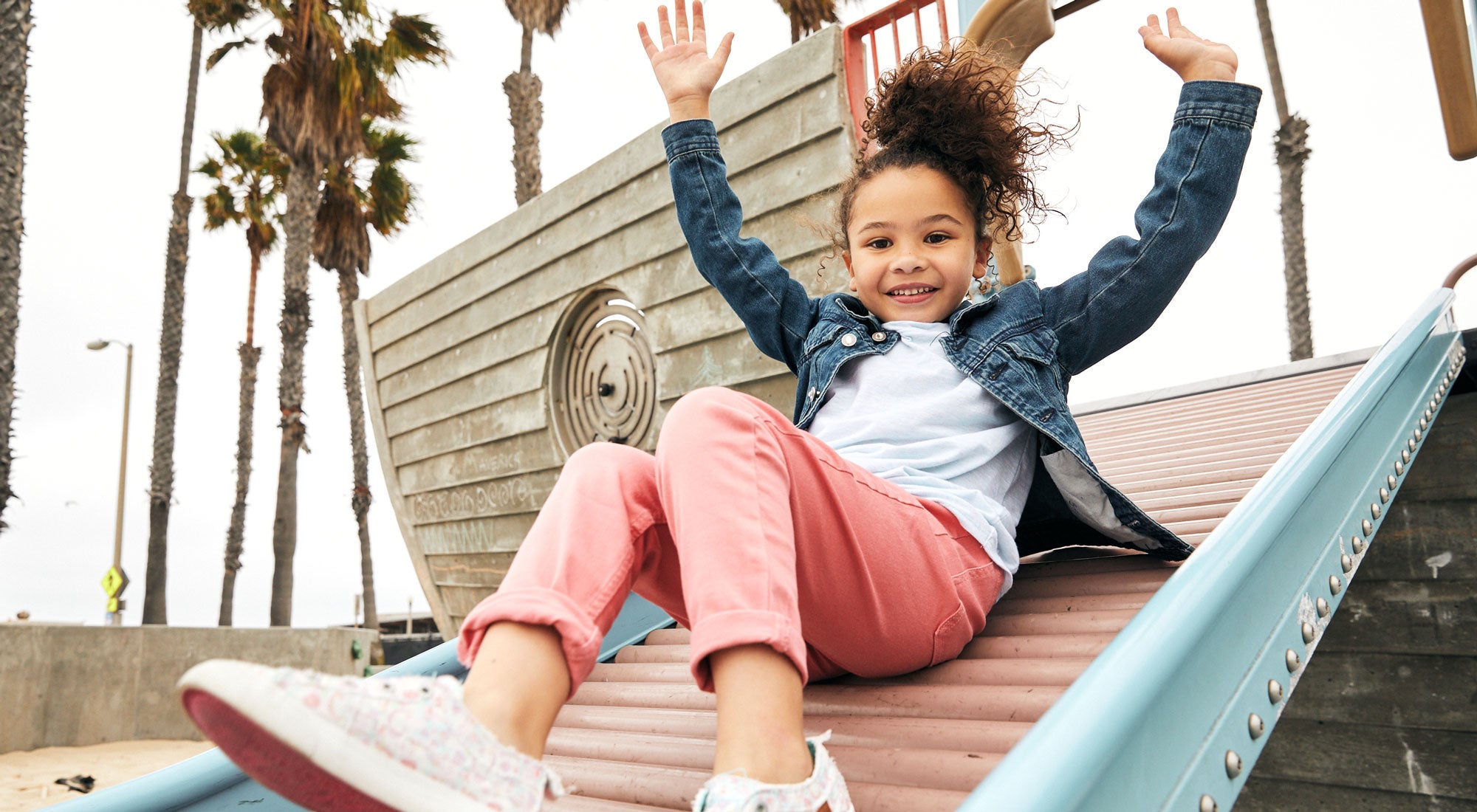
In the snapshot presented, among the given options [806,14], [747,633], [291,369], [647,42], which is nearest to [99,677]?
[291,369]

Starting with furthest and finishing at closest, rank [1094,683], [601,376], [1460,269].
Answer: [601,376] → [1460,269] → [1094,683]

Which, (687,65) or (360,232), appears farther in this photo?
(360,232)

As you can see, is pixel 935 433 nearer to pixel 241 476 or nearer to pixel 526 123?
pixel 526 123

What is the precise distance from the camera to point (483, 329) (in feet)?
20.6

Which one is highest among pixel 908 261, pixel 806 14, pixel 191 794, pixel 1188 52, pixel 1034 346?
pixel 806 14

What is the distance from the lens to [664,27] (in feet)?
6.33

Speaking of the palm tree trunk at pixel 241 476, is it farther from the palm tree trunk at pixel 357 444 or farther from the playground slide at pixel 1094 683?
the playground slide at pixel 1094 683

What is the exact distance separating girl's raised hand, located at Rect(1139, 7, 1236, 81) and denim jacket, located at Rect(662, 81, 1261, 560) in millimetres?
46

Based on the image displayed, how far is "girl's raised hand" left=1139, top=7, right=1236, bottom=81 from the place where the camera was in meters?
1.71

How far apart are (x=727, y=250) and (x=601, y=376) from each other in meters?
3.66

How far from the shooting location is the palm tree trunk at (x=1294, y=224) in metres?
9.28

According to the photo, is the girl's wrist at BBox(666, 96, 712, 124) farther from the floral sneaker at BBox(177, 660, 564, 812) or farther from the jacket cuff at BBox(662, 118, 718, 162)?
the floral sneaker at BBox(177, 660, 564, 812)

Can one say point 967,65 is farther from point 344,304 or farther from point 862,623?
point 344,304

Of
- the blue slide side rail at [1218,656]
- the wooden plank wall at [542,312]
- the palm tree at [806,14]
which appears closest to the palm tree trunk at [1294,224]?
the palm tree at [806,14]
